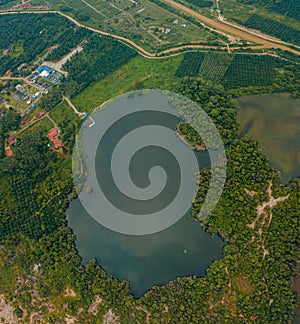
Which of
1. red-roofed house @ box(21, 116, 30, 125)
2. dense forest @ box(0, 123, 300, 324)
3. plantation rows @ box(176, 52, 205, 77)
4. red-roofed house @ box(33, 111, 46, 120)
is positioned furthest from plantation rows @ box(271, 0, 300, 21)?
red-roofed house @ box(21, 116, 30, 125)

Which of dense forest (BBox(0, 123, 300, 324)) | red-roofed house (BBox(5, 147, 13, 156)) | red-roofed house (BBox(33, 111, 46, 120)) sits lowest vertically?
dense forest (BBox(0, 123, 300, 324))

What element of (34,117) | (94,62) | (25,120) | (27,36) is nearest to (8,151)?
(25,120)

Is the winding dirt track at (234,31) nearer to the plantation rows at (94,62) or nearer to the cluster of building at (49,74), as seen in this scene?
the plantation rows at (94,62)

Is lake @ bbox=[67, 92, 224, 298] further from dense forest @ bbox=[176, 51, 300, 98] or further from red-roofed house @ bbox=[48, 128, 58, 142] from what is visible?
dense forest @ bbox=[176, 51, 300, 98]

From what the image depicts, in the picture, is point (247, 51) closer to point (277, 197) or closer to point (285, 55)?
point (285, 55)

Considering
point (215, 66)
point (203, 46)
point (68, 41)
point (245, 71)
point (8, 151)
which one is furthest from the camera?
point (68, 41)

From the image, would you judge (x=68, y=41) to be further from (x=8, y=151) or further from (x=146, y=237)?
(x=146, y=237)
